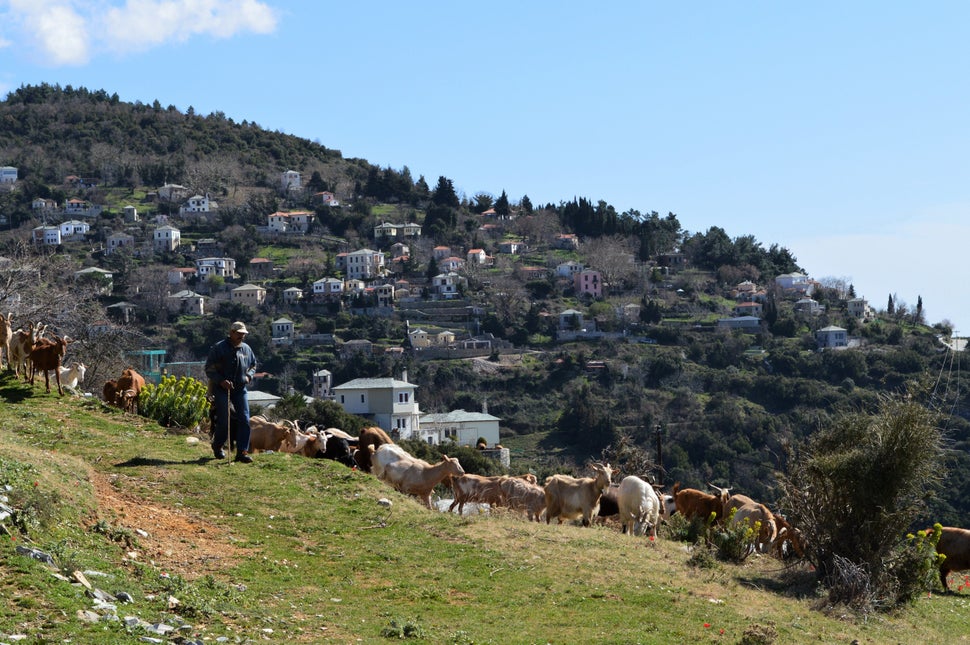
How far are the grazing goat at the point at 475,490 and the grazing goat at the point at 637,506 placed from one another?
6.13 feet

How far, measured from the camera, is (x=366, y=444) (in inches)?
763

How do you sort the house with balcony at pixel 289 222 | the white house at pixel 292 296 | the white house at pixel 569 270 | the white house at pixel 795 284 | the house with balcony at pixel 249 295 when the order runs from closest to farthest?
the house with balcony at pixel 249 295 < the white house at pixel 292 296 < the white house at pixel 569 270 < the white house at pixel 795 284 < the house with balcony at pixel 289 222

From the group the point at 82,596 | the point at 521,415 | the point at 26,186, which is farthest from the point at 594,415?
the point at 26,186

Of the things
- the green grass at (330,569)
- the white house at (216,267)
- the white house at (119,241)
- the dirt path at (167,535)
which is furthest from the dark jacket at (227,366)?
the white house at (119,241)

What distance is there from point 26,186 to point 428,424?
374ft

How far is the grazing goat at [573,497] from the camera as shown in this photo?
16969mm

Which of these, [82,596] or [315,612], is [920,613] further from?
[82,596]

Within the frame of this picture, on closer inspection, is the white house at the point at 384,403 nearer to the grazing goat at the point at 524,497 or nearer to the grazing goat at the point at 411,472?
the grazing goat at the point at 524,497

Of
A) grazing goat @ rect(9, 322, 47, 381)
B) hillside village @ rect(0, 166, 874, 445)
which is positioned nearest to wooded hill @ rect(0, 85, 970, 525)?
hillside village @ rect(0, 166, 874, 445)

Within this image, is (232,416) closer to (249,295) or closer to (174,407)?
(174,407)

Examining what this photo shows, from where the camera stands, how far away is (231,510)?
13016 millimetres

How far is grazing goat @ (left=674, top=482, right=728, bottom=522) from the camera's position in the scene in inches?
755

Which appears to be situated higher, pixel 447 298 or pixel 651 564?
pixel 447 298

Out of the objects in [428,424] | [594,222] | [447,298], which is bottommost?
[428,424]
